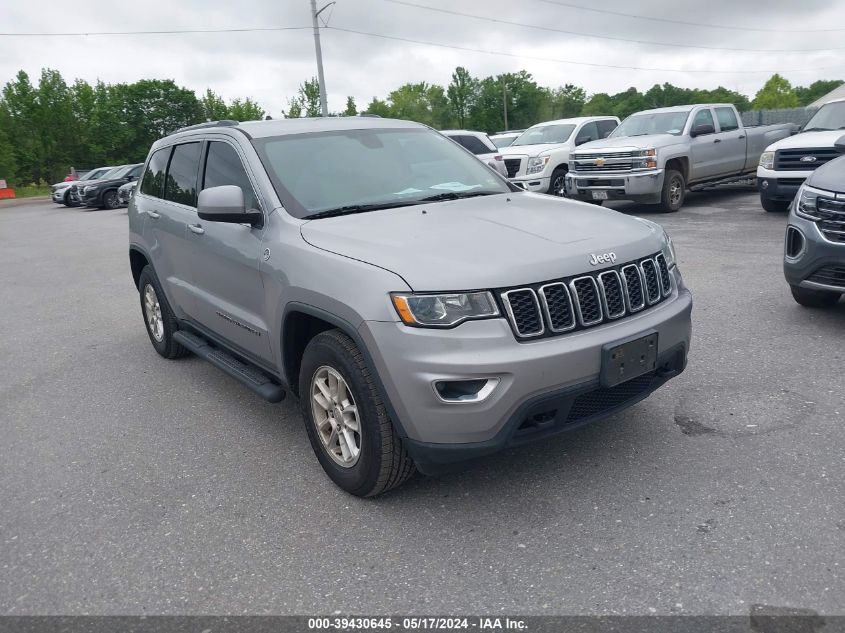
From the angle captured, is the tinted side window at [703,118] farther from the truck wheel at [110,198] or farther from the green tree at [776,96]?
the green tree at [776,96]

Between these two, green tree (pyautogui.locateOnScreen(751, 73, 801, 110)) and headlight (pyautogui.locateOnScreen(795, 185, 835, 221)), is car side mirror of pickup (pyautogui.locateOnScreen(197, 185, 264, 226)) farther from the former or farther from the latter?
green tree (pyautogui.locateOnScreen(751, 73, 801, 110))

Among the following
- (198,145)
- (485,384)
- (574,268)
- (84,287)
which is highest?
(198,145)

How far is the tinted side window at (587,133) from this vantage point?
1647 centimetres

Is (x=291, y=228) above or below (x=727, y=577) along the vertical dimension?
above

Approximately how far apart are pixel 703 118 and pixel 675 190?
1.65 metres

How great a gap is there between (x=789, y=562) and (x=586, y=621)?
2.84 ft

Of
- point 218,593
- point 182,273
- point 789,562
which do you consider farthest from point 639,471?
point 182,273

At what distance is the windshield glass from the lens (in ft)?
54.5

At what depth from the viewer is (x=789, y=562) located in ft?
9.29

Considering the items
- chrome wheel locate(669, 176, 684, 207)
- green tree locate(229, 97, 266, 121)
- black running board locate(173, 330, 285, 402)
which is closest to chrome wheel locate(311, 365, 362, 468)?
black running board locate(173, 330, 285, 402)

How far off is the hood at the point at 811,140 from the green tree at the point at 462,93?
8980 centimetres

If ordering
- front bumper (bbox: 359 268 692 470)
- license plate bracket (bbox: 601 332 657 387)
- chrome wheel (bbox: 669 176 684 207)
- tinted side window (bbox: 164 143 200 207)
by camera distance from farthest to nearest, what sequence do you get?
chrome wheel (bbox: 669 176 684 207)
tinted side window (bbox: 164 143 200 207)
license plate bracket (bbox: 601 332 657 387)
front bumper (bbox: 359 268 692 470)

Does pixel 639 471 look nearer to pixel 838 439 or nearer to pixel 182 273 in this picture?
pixel 838 439

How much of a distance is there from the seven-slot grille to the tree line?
52154mm
